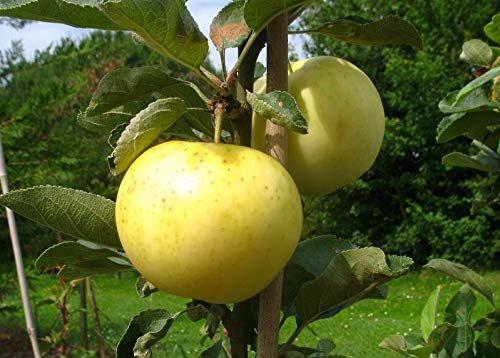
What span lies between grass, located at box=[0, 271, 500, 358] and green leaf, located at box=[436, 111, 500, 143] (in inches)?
93.5

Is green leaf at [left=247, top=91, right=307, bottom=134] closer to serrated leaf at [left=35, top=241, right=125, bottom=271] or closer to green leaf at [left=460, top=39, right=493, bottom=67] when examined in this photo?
serrated leaf at [left=35, top=241, right=125, bottom=271]

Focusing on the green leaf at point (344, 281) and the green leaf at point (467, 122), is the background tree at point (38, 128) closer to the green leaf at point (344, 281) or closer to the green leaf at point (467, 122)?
the green leaf at point (467, 122)

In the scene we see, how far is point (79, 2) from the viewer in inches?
17.3

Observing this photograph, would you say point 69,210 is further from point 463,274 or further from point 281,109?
point 463,274

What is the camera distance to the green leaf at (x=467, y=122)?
99 centimetres

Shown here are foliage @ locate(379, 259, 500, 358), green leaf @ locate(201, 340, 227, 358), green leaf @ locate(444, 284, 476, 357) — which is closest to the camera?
green leaf @ locate(201, 340, 227, 358)

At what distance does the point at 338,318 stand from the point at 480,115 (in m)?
4.64

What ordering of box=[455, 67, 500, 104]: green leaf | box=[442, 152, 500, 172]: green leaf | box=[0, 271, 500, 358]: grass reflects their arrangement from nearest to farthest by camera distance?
box=[455, 67, 500, 104]: green leaf → box=[442, 152, 500, 172]: green leaf → box=[0, 271, 500, 358]: grass

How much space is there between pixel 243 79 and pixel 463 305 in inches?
25.3

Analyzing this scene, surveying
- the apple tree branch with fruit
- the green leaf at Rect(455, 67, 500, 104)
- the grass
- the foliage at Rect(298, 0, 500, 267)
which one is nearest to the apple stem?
the apple tree branch with fruit

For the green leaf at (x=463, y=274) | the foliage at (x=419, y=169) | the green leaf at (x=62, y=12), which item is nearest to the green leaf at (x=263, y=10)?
the green leaf at (x=62, y=12)

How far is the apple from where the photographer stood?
0.48 m

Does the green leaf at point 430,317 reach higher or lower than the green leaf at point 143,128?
lower

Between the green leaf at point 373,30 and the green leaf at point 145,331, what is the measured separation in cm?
29
